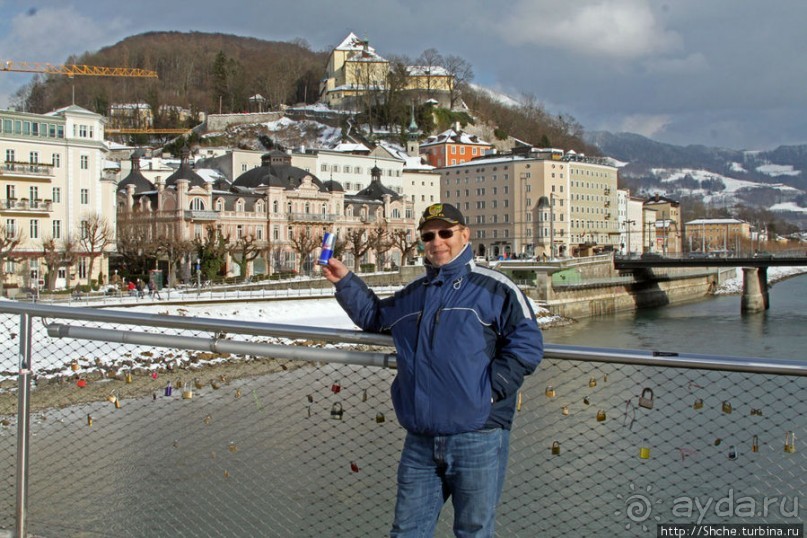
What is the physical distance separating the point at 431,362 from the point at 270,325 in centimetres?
120

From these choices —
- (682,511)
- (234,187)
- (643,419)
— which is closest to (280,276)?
(234,187)

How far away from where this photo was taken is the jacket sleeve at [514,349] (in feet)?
12.3

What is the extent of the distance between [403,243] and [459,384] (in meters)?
64.6

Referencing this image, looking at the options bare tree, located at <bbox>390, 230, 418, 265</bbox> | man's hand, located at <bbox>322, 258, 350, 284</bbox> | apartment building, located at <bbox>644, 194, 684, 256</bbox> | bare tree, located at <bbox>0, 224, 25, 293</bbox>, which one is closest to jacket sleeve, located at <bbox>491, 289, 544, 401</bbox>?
man's hand, located at <bbox>322, 258, 350, 284</bbox>

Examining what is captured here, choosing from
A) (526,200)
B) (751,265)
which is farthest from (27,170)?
(526,200)

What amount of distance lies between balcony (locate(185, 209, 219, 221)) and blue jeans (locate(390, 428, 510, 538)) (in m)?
54.2

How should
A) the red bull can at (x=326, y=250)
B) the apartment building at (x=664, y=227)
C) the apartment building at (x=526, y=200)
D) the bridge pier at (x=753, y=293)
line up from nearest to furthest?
the red bull can at (x=326, y=250) → the bridge pier at (x=753, y=293) → the apartment building at (x=526, y=200) → the apartment building at (x=664, y=227)

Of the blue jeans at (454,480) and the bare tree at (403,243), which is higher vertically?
the bare tree at (403,243)

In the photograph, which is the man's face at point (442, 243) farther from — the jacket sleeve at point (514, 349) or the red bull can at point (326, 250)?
the red bull can at point (326, 250)

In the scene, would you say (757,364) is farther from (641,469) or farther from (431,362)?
(641,469)

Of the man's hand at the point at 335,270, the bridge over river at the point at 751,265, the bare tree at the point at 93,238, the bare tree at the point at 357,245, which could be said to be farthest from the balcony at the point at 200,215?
the man's hand at the point at 335,270

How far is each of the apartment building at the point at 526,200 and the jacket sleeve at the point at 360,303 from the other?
8228cm

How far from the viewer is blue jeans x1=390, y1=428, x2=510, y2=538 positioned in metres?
3.82

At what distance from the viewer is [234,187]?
62875 millimetres
